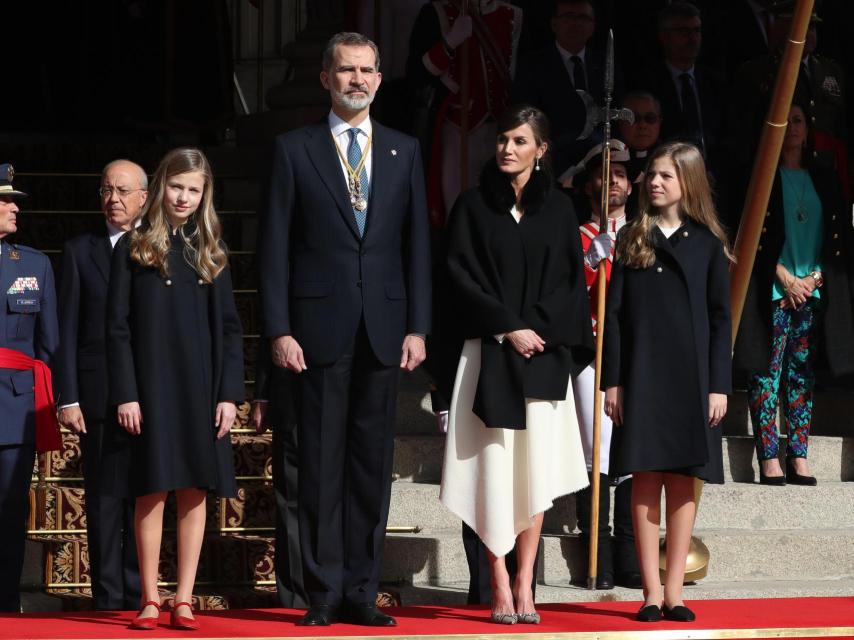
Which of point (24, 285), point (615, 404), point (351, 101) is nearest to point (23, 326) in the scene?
point (24, 285)

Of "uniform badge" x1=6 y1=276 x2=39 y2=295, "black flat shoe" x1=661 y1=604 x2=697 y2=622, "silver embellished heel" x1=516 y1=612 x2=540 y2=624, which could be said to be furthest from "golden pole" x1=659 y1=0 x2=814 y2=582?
"uniform badge" x1=6 y1=276 x2=39 y2=295

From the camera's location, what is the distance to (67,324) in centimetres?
679

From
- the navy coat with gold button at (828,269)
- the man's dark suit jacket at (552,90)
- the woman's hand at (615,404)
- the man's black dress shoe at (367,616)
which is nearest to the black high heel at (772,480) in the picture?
the navy coat with gold button at (828,269)

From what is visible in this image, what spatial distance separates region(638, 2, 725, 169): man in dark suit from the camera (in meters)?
8.54

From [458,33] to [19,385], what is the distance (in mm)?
2608

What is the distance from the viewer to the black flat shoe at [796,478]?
819 cm

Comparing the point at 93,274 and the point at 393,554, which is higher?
the point at 93,274

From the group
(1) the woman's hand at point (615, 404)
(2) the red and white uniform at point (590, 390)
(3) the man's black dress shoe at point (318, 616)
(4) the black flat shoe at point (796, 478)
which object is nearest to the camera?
(3) the man's black dress shoe at point (318, 616)

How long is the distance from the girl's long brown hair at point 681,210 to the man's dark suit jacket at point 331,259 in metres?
0.71

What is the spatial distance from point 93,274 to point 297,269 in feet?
3.48

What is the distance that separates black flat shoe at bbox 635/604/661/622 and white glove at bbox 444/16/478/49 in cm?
308

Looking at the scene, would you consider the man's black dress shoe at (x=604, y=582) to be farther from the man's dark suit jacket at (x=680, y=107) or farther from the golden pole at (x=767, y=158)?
the man's dark suit jacket at (x=680, y=107)

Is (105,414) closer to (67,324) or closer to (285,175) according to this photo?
(67,324)

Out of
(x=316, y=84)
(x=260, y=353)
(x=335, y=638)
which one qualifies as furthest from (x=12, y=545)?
(x=316, y=84)
